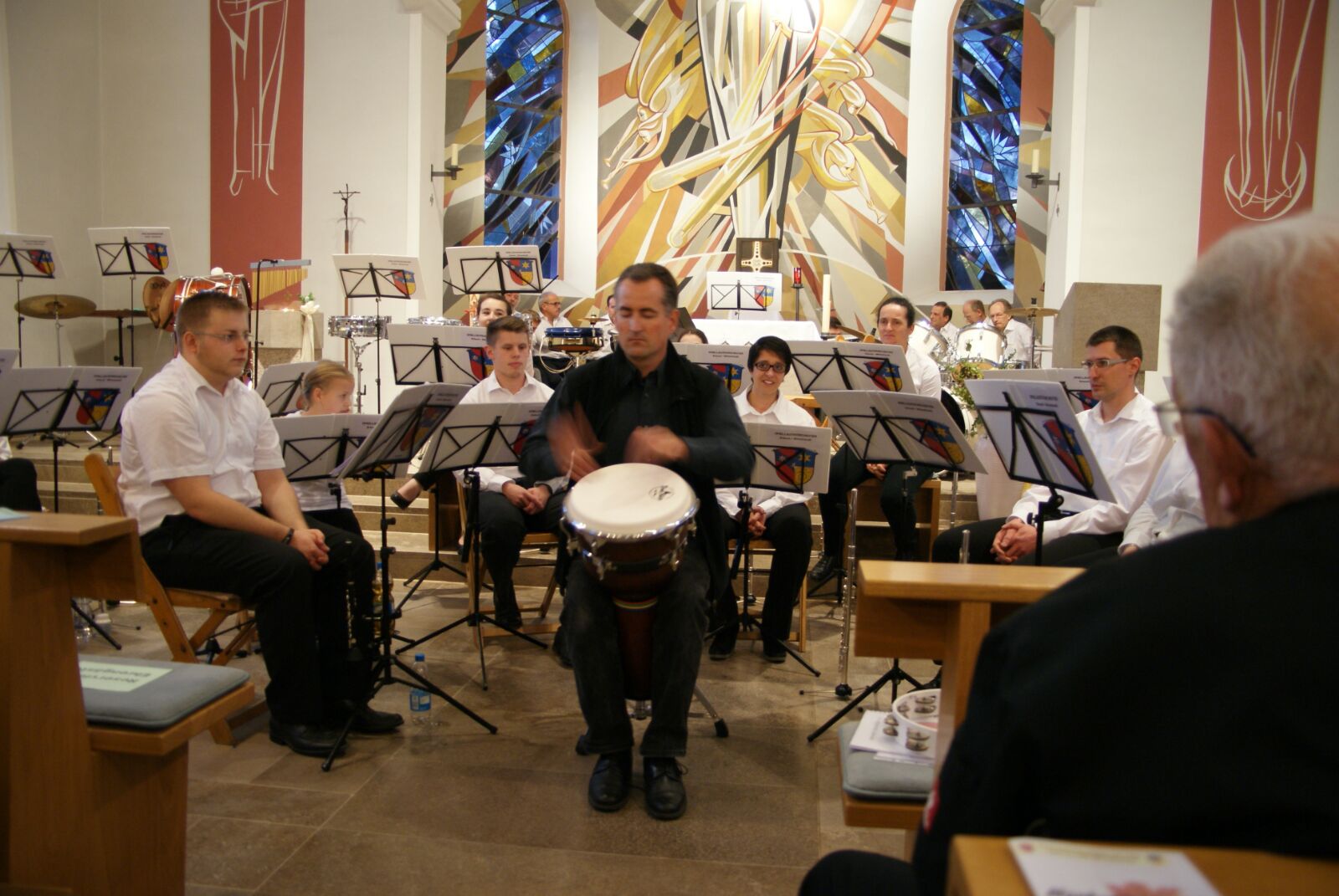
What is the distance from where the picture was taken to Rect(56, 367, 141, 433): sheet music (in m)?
5.55

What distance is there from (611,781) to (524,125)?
42.6ft

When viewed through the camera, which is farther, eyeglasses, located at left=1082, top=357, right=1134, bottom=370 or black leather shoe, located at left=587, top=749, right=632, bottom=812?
eyeglasses, located at left=1082, top=357, right=1134, bottom=370

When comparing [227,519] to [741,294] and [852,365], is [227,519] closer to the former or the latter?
[852,365]

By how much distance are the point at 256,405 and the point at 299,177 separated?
873cm

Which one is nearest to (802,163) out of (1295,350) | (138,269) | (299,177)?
(299,177)

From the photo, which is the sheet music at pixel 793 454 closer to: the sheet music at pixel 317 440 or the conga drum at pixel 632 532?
the conga drum at pixel 632 532

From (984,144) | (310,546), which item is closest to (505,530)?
(310,546)

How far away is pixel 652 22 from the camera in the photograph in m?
14.6

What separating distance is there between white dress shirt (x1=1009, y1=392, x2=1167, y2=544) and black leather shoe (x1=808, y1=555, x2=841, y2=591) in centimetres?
176

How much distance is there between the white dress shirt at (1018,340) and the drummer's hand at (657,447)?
30.0 ft

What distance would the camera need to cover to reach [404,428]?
3961 millimetres

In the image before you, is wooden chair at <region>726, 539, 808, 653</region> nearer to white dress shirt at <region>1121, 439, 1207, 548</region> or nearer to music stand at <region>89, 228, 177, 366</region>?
white dress shirt at <region>1121, 439, 1207, 548</region>

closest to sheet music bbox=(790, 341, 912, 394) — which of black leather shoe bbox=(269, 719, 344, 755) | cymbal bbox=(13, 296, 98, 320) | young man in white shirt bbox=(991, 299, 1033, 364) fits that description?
black leather shoe bbox=(269, 719, 344, 755)

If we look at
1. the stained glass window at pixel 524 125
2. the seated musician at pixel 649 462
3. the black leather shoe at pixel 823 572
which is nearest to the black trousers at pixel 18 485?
the seated musician at pixel 649 462
